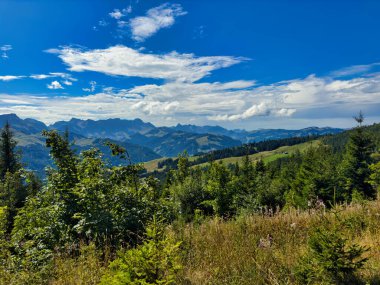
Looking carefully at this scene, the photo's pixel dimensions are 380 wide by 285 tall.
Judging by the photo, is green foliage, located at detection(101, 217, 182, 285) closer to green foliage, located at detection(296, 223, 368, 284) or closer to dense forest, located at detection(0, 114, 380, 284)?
dense forest, located at detection(0, 114, 380, 284)

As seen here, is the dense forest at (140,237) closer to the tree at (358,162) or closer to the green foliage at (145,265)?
the green foliage at (145,265)

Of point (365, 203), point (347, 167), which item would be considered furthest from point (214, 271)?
point (347, 167)

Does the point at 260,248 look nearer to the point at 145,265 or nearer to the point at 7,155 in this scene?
the point at 145,265

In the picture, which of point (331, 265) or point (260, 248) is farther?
point (260, 248)

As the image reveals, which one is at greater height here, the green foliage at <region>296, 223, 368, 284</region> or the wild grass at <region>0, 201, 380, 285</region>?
the green foliage at <region>296, 223, 368, 284</region>

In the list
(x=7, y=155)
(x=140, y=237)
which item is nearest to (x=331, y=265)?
(x=140, y=237)

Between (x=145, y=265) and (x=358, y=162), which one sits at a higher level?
(x=145, y=265)

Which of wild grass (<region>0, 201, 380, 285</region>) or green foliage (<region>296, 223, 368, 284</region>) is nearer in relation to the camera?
green foliage (<region>296, 223, 368, 284</region>)

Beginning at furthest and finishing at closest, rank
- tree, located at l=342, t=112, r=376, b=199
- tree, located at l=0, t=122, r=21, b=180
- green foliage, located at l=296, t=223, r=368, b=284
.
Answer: tree, located at l=0, t=122, r=21, b=180 → tree, located at l=342, t=112, r=376, b=199 → green foliage, located at l=296, t=223, r=368, b=284

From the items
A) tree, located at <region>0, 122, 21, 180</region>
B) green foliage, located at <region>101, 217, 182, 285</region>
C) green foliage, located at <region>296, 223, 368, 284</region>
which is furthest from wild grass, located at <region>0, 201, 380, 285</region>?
tree, located at <region>0, 122, 21, 180</region>

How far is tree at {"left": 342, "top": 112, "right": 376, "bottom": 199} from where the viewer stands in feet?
155

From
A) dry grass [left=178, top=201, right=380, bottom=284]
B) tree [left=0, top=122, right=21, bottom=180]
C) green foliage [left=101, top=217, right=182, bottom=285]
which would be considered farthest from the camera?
tree [left=0, top=122, right=21, bottom=180]

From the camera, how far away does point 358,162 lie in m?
48.4

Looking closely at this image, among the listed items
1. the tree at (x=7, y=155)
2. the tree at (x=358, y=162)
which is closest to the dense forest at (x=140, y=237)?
the tree at (x=358, y=162)
